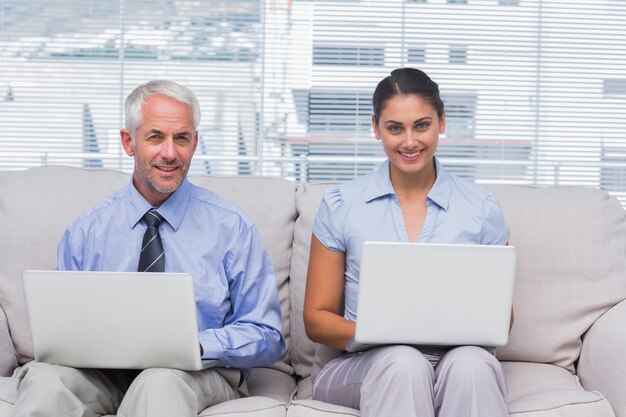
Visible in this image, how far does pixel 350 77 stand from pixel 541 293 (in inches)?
79.0

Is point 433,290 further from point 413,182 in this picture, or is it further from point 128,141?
point 128,141

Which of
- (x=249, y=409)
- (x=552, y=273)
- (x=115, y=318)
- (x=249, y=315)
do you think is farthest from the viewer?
(x=552, y=273)

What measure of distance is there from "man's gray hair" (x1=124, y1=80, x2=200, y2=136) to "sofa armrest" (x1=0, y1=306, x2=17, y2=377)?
2.04 ft

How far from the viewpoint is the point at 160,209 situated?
2223 mm

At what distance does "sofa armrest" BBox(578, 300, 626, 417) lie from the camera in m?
2.07

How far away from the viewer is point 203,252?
7.17 ft

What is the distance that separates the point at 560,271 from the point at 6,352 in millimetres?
1454

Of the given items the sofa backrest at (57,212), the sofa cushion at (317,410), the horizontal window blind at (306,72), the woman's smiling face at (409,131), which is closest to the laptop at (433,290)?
the sofa cushion at (317,410)

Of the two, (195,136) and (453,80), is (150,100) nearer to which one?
(195,136)

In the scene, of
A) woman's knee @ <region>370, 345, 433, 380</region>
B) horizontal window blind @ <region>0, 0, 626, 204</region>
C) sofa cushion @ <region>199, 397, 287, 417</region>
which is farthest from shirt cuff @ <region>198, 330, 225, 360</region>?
horizontal window blind @ <region>0, 0, 626, 204</region>

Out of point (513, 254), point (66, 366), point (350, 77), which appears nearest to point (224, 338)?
point (66, 366)

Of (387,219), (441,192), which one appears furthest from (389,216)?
(441,192)

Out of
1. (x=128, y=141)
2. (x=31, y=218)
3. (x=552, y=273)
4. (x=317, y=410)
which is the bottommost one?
(x=317, y=410)

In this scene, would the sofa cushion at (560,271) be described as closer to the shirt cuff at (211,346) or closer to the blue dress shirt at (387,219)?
the blue dress shirt at (387,219)
